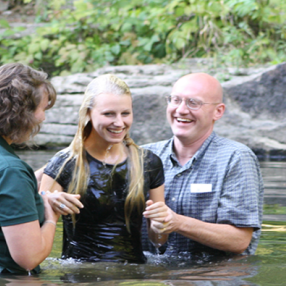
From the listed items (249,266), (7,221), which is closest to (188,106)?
(249,266)

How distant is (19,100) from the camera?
212 centimetres

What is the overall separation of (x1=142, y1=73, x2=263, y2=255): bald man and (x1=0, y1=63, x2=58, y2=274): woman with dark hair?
97 cm

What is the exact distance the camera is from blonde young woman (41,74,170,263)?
2.78 meters

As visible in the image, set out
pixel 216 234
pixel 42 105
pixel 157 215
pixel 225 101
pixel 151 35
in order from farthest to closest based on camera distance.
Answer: pixel 151 35, pixel 225 101, pixel 216 234, pixel 157 215, pixel 42 105

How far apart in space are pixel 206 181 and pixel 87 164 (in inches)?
35.3

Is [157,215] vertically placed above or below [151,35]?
below

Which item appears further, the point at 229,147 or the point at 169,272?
the point at 229,147

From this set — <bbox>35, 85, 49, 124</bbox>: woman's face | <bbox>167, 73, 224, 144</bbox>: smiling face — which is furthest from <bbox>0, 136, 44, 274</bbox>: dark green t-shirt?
<bbox>167, 73, 224, 144</bbox>: smiling face

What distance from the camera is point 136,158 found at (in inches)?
113

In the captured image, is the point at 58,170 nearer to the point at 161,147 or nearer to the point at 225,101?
the point at 161,147

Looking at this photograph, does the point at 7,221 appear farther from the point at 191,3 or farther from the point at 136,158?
the point at 191,3

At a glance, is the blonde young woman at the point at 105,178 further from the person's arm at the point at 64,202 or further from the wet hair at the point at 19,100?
the wet hair at the point at 19,100

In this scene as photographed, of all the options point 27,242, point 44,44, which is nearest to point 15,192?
point 27,242

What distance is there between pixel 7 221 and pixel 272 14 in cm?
846
